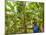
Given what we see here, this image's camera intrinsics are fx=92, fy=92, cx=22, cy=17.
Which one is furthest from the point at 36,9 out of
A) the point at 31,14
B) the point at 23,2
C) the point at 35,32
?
the point at 35,32

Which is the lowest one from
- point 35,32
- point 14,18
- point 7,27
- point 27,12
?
point 35,32

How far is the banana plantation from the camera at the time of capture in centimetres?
158

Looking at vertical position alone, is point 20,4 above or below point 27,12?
above

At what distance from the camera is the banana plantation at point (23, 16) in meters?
1.58

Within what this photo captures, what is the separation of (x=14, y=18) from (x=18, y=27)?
0.56 feet

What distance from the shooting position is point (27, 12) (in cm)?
164

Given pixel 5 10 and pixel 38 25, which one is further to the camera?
pixel 38 25

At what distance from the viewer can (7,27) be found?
156 cm

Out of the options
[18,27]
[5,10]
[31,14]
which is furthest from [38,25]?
[5,10]

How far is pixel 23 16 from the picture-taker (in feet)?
5.33

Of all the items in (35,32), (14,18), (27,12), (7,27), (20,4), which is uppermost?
(20,4)

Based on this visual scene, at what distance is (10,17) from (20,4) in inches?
11.4

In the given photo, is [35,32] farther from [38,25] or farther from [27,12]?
[27,12]
